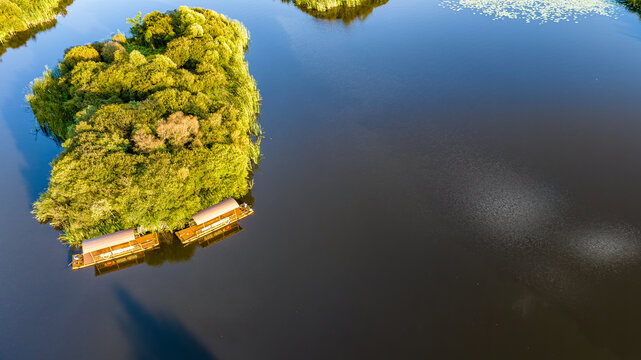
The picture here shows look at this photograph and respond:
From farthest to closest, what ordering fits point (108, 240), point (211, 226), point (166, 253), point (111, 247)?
1. point (211, 226)
2. point (166, 253)
3. point (111, 247)
4. point (108, 240)

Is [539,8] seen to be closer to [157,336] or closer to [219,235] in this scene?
[219,235]

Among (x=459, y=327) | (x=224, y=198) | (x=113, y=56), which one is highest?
(x=113, y=56)

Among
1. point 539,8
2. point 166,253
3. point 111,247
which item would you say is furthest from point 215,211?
point 539,8

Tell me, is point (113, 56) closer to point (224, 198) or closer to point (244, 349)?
point (224, 198)

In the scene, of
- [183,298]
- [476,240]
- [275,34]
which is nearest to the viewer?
[183,298]

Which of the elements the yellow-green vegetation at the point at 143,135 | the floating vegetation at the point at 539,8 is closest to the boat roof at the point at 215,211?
the yellow-green vegetation at the point at 143,135

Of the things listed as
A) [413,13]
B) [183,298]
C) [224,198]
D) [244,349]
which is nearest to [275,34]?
[413,13]

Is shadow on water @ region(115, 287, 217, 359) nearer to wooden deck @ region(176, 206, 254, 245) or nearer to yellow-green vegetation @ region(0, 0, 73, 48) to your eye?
wooden deck @ region(176, 206, 254, 245)
